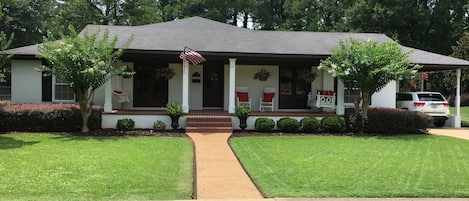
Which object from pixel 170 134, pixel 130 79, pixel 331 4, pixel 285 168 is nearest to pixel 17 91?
pixel 130 79

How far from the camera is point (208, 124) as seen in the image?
572 inches

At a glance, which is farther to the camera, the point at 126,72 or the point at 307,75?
the point at 307,75

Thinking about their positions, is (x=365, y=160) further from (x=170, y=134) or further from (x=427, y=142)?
(x=170, y=134)

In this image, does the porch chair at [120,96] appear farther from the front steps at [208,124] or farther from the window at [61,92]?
the front steps at [208,124]

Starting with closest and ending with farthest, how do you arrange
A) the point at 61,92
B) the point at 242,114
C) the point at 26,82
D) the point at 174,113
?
the point at 174,113 < the point at 242,114 < the point at 26,82 < the point at 61,92

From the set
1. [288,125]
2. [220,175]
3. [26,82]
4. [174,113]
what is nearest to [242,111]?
[288,125]

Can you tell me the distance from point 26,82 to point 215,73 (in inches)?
308

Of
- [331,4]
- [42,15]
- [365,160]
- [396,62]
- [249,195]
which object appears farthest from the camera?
[42,15]

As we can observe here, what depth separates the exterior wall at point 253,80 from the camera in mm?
18156

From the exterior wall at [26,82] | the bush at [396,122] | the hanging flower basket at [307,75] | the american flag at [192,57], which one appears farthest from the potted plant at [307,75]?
the exterior wall at [26,82]

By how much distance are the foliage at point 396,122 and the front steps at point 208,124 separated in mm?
4518

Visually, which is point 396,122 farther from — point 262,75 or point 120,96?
point 120,96

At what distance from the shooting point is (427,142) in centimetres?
1237

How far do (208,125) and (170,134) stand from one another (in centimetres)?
147
